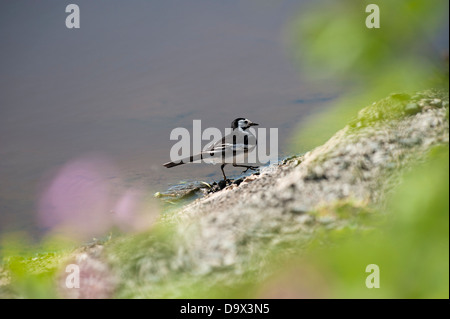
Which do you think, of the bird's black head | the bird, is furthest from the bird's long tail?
the bird's black head

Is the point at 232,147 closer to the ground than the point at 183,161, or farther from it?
closer to the ground

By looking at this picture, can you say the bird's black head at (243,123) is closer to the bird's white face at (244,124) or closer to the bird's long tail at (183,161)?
the bird's white face at (244,124)

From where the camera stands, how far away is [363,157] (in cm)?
233

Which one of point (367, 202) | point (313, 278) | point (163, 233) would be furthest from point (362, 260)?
point (163, 233)

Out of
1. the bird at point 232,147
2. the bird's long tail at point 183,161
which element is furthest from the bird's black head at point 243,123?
the bird's long tail at point 183,161

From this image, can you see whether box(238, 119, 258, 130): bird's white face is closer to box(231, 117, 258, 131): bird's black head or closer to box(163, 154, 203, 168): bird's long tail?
box(231, 117, 258, 131): bird's black head

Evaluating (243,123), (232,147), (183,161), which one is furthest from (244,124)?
(183,161)

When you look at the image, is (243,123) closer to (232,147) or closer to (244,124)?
(244,124)

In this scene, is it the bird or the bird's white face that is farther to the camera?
the bird's white face

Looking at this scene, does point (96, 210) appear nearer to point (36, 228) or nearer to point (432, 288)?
point (36, 228)

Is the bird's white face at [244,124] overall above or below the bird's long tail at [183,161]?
above

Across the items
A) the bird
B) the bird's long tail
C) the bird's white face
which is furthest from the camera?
the bird's long tail
